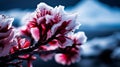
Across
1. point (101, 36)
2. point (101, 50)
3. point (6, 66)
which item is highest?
point (101, 36)

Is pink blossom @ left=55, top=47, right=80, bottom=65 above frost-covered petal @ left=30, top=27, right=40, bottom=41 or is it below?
below

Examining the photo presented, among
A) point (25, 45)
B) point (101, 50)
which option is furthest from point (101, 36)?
point (25, 45)

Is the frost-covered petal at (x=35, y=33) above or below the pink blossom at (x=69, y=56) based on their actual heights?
above

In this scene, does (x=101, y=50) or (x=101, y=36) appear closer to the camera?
(x=101, y=50)

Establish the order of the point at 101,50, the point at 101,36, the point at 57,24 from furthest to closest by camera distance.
Result: the point at 101,36
the point at 101,50
the point at 57,24

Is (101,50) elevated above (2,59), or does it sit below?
above

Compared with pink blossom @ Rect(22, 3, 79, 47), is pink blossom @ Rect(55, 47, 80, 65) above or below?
below

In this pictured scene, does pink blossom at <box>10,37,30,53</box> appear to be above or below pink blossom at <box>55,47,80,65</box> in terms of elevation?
above

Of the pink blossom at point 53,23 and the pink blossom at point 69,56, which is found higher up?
the pink blossom at point 53,23

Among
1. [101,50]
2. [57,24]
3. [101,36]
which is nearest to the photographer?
[57,24]

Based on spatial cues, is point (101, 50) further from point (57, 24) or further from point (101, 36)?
point (57, 24)

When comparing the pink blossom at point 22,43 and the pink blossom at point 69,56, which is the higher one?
the pink blossom at point 22,43
